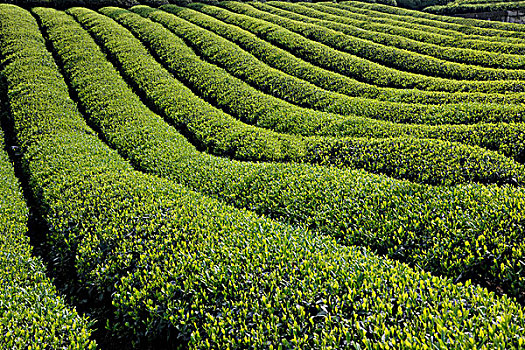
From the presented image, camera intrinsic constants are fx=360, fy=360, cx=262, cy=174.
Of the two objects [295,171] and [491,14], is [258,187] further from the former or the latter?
[491,14]

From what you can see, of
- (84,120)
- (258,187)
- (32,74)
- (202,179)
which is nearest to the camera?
(258,187)

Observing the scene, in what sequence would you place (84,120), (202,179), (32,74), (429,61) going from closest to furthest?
1. (202,179)
2. (84,120)
3. (32,74)
4. (429,61)

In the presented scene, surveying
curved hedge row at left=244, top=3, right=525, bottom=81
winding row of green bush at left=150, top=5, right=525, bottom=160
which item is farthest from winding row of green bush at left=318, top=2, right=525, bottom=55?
winding row of green bush at left=150, top=5, right=525, bottom=160

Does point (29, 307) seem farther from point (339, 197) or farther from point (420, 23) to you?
point (420, 23)

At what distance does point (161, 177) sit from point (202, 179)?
1467mm

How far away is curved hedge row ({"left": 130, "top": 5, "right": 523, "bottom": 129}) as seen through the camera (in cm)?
1434

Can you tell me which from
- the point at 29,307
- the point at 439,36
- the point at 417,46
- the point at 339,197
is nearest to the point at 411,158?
the point at 339,197

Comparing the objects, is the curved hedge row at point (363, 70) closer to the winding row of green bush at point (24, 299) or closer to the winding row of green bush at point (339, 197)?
the winding row of green bush at point (339, 197)

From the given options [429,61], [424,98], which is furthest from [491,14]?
[424,98]

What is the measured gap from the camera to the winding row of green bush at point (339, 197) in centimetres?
695

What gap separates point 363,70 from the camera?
21.0 metres

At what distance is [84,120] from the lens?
16.0 metres

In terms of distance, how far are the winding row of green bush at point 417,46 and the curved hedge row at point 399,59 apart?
3.96 ft

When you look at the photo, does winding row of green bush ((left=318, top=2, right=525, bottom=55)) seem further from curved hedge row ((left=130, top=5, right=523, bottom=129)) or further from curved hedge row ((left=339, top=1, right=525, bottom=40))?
curved hedge row ((left=130, top=5, right=523, bottom=129))
